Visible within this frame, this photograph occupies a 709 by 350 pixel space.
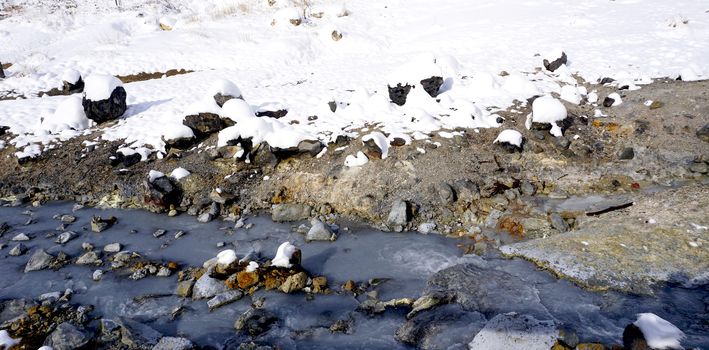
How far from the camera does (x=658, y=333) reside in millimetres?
4414

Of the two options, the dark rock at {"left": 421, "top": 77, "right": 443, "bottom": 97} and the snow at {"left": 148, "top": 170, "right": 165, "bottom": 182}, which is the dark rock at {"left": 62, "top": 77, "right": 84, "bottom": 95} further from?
the dark rock at {"left": 421, "top": 77, "right": 443, "bottom": 97}

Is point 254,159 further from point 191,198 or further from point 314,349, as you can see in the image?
point 314,349

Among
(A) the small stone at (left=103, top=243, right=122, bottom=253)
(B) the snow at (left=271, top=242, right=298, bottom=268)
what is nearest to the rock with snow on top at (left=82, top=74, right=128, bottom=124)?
(A) the small stone at (left=103, top=243, right=122, bottom=253)

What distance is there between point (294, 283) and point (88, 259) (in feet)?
12.9

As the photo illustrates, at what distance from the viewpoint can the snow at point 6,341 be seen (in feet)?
17.8

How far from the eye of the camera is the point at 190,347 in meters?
5.34

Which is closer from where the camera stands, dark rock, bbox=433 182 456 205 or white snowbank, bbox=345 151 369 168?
dark rock, bbox=433 182 456 205

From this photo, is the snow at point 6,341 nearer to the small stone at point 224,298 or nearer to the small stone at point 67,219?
the small stone at point 224,298

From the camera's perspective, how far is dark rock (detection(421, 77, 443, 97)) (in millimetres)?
11961

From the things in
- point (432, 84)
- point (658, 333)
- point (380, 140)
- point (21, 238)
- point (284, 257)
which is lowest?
point (21, 238)

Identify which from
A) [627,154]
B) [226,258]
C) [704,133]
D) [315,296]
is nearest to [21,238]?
[226,258]

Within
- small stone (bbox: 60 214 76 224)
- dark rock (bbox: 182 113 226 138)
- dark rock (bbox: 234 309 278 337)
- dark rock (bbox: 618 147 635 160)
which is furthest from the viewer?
dark rock (bbox: 182 113 226 138)

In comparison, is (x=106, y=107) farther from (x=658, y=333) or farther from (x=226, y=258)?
(x=658, y=333)

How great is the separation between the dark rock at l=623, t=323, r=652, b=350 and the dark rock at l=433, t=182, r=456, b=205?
4.10 metres
